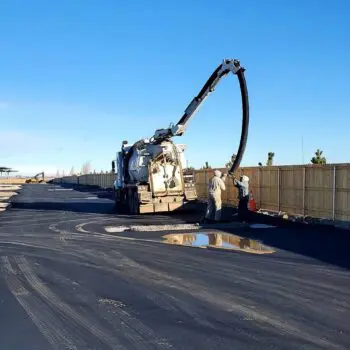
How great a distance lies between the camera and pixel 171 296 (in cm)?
790

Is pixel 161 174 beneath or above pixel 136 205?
above

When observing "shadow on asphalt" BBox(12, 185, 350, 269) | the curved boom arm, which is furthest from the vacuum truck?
"shadow on asphalt" BBox(12, 185, 350, 269)

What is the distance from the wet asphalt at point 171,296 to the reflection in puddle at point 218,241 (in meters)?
0.50

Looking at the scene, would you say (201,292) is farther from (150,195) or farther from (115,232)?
(150,195)

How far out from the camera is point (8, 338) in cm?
593

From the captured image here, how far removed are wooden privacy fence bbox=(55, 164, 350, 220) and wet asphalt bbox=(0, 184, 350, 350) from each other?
165 inches

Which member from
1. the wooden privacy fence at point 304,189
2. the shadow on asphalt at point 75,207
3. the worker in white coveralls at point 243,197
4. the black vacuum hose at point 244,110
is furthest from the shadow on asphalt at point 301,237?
the shadow on asphalt at point 75,207

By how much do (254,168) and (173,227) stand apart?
7.48 m

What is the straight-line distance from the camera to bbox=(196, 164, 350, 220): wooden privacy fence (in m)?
17.8

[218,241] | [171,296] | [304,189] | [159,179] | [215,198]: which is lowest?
[171,296]

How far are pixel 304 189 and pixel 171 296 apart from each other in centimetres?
1317

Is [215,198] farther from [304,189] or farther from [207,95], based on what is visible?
[207,95]

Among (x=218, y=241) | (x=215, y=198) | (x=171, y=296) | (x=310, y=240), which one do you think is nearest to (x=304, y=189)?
(x=215, y=198)

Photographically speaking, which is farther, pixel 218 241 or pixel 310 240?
pixel 218 241
